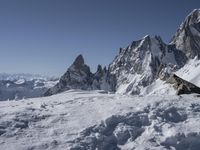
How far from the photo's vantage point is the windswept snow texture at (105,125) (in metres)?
16.1

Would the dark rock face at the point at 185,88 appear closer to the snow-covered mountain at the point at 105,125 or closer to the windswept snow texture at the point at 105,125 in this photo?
the snow-covered mountain at the point at 105,125

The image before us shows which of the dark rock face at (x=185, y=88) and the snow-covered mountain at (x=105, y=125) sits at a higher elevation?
the dark rock face at (x=185, y=88)

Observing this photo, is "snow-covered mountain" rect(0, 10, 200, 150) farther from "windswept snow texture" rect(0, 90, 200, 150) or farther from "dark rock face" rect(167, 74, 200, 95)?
"dark rock face" rect(167, 74, 200, 95)

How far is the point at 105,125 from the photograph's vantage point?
1777cm

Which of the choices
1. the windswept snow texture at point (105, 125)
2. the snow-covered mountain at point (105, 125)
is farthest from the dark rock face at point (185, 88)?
the windswept snow texture at point (105, 125)

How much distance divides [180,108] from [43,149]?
7513 millimetres

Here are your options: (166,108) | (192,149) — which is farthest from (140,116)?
(192,149)

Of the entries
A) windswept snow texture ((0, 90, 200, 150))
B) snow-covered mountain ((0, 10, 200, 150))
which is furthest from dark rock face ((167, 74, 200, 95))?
windswept snow texture ((0, 90, 200, 150))

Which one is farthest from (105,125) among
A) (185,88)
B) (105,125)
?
(185,88)

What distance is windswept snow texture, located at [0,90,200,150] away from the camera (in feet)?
52.9

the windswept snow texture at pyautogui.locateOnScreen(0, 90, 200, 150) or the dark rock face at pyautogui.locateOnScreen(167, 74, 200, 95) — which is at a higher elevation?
the dark rock face at pyautogui.locateOnScreen(167, 74, 200, 95)

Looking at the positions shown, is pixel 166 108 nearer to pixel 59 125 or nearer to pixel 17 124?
pixel 59 125

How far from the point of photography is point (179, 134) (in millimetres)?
16594

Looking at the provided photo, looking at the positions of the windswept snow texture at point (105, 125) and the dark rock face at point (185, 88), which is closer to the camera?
the windswept snow texture at point (105, 125)
